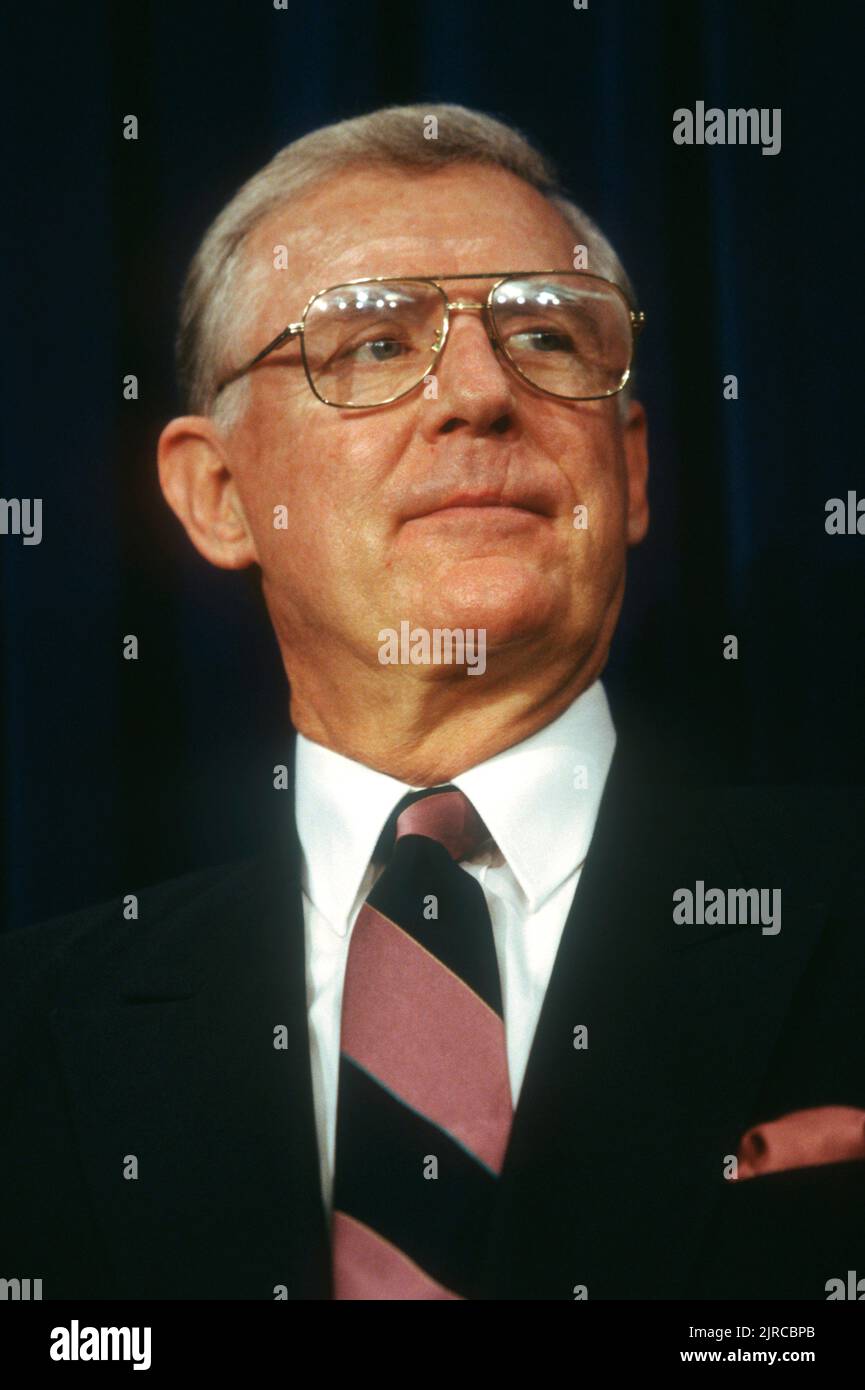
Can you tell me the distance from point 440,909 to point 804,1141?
31 centimetres

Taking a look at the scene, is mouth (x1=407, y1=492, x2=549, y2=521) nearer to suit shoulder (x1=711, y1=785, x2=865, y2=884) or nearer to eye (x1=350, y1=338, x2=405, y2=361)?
eye (x1=350, y1=338, x2=405, y2=361)

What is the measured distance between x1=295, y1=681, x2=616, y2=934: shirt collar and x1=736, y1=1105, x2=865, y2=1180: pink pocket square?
23cm

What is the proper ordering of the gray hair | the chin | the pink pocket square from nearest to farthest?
the pink pocket square < the chin < the gray hair

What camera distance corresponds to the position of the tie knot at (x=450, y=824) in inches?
47.1

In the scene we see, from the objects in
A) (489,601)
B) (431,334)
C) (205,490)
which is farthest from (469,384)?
(205,490)

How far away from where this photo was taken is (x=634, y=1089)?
3.63 feet

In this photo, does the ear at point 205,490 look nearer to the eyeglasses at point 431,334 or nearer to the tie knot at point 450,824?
the eyeglasses at point 431,334

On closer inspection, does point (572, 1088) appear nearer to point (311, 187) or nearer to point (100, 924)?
point (100, 924)

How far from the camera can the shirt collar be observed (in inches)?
47.0

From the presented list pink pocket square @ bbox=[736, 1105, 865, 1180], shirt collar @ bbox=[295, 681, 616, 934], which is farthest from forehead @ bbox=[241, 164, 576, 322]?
pink pocket square @ bbox=[736, 1105, 865, 1180]

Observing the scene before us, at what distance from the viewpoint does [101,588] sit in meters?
1.41

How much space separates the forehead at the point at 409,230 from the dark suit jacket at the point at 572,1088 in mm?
420

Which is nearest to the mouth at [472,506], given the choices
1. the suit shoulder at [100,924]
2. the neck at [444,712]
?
the neck at [444,712]
